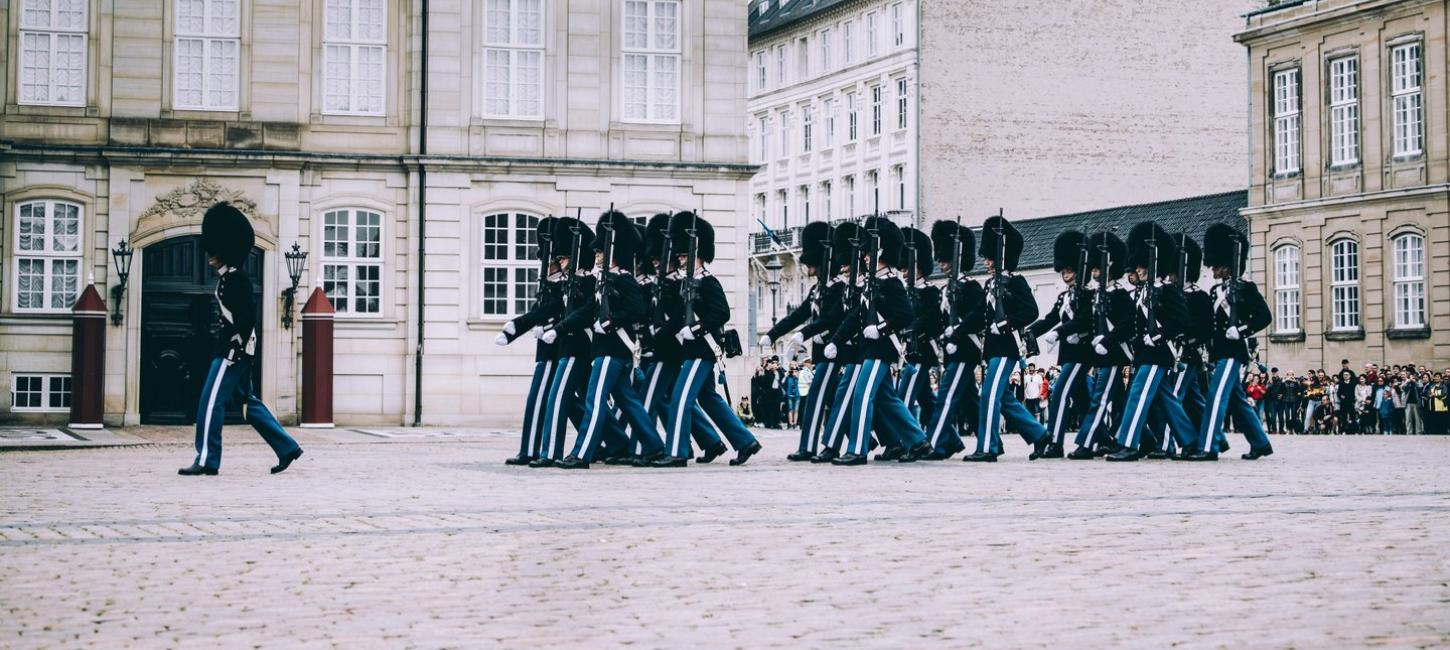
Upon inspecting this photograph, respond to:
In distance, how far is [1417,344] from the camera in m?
46.6

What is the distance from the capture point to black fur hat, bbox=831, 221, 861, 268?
2034 cm

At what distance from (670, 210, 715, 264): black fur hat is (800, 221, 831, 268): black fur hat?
1.39 m

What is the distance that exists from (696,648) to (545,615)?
1010 mm

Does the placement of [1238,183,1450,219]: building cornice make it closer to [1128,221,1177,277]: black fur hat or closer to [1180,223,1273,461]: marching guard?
[1128,221,1177,277]: black fur hat

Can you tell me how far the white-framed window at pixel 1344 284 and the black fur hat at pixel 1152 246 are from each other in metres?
28.6

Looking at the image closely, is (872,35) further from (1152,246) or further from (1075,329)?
(1075,329)

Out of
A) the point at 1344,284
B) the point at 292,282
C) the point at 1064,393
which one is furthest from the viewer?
the point at 1344,284

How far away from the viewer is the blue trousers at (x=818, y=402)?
2047 centimetres

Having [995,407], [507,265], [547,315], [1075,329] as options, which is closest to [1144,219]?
[507,265]

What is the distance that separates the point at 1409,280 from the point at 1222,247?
2761 cm

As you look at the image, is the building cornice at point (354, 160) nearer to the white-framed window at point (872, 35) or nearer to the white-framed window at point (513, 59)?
the white-framed window at point (513, 59)

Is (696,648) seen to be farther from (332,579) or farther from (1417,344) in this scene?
(1417,344)

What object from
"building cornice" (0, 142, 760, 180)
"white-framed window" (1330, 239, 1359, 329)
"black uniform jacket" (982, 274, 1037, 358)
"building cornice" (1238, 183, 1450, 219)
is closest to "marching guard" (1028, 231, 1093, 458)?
"black uniform jacket" (982, 274, 1037, 358)

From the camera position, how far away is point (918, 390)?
860 inches
